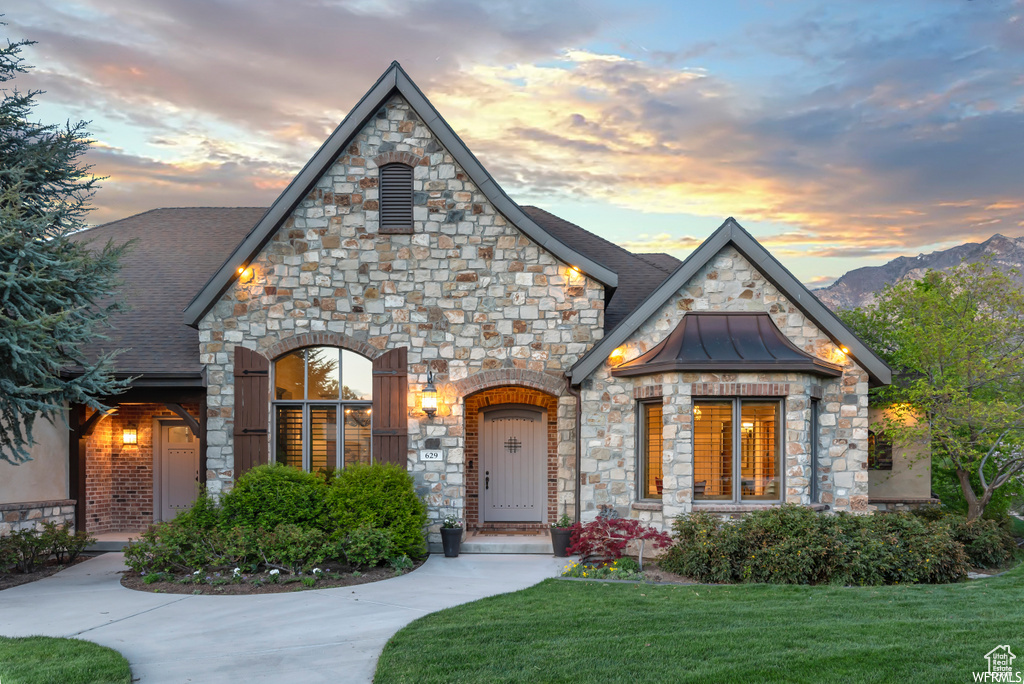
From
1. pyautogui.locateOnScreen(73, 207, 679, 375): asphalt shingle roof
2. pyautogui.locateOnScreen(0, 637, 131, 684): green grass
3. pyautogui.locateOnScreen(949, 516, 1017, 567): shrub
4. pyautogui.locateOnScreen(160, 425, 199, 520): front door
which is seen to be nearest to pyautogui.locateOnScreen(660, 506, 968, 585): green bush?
pyautogui.locateOnScreen(949, 516, 1017, 567): shrub

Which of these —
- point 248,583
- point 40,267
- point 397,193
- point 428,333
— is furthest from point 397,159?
point 248,583

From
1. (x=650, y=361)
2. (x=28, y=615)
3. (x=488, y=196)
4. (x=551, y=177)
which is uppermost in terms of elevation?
(x=551, y=177)

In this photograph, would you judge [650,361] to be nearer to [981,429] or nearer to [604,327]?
[604,327]

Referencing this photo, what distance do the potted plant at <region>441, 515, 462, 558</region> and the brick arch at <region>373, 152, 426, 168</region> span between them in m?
5.85

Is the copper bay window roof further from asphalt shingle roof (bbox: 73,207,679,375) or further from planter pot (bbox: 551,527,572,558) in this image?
planter pot (bbox: 551,527,572,558)

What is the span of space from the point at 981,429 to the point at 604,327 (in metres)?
6.56

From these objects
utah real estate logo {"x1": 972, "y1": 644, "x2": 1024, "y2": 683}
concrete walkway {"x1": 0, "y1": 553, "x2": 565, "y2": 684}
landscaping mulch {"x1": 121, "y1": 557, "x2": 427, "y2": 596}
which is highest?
utah real estate logo {"x1": 972, "y1": 644, "x2": 1024, "y2": 683}

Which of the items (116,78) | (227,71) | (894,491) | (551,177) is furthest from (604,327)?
(116,78)

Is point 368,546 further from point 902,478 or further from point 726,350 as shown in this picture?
point 902,478

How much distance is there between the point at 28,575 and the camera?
10719 mm

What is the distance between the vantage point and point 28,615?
8.34 metres

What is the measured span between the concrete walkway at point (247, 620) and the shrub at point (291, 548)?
34.5 inches

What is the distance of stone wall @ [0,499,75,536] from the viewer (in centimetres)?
1148

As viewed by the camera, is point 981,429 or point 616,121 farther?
point 616,121
